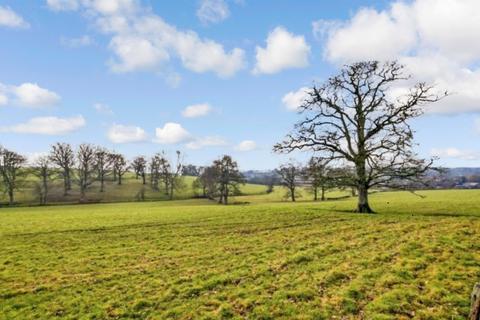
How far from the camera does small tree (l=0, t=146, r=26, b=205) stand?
3142 inches

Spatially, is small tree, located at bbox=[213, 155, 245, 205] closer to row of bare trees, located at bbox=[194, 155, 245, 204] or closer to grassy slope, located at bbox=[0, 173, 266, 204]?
row of bare trees, located at bbox=[194, 155, 245, 204]

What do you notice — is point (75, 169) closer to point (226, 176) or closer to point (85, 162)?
point (85, 162)

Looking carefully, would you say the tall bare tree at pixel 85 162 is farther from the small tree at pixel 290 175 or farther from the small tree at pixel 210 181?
the small tree at pixel 290 175

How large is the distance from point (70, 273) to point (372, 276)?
13.3m

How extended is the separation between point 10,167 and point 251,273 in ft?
283

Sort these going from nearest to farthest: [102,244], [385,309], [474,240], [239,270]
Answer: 1. [385,309]
2. [239,270]
3. [474,240]
4. [102,244]

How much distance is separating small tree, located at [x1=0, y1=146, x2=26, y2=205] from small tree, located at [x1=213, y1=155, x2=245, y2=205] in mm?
46145

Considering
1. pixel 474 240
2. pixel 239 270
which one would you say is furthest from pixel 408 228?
pixel 239 270

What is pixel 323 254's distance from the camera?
55.9 ft

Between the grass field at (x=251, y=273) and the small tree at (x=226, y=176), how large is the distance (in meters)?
57.5

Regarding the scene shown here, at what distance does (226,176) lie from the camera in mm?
83438

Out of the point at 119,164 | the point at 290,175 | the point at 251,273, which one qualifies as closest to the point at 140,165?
the point at 119,164

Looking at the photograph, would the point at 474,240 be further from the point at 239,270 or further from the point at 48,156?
the point at 48,156

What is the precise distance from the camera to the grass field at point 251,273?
11.2 m
